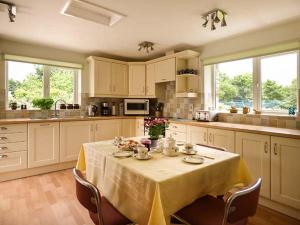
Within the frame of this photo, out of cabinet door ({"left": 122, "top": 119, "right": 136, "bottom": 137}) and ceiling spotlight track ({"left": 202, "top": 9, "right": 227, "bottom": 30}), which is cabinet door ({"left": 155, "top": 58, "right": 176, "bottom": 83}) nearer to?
cabinet door ({"left": 122, "top": 119, "right": 136, "bottom": 137})

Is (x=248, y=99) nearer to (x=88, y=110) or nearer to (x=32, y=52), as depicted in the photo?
(x=88, y=110)

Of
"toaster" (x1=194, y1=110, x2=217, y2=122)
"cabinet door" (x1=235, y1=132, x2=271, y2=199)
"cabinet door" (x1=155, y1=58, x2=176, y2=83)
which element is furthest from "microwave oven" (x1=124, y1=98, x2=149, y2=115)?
"cabinet door" (x1=235, y1=132, x2=271, y2=199)

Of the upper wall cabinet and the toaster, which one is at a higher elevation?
the upper wall cabinet

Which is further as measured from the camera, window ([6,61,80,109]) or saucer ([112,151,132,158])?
window ([6,61,80,109])

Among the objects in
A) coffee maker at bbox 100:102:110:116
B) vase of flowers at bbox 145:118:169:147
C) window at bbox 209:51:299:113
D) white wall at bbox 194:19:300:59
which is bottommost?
vase of flowers at bbox 145:118:169:147

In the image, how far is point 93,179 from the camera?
68.6 inches

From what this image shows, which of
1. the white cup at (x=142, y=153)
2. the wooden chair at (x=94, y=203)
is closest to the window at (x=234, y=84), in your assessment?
the white cup at (x=142, y=153)

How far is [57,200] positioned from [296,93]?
328 centimetres

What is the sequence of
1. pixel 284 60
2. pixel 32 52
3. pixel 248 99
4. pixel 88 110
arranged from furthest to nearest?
pixel 88 110
pixel 32 52
pixel 248 99
pixel 284 60

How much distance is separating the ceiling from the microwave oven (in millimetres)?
1135

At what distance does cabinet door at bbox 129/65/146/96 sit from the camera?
4.29 m

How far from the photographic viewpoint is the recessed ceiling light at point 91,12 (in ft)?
6.90

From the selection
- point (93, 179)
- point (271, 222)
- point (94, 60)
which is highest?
point (94, 60)

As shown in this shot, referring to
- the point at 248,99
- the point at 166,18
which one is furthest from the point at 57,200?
the point at 248,99
